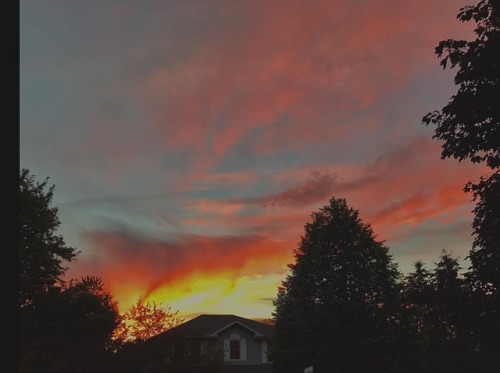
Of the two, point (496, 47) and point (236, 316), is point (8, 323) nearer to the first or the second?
point (496, 47)

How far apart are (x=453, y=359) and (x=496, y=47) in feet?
165

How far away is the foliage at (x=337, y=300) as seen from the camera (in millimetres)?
42562

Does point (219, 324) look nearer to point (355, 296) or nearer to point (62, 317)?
point (355, 296)

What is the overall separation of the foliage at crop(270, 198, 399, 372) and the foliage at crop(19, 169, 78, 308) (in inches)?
787

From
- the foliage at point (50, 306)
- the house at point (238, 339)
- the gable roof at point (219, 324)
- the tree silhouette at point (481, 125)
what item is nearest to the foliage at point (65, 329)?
the foliage at point (50, 306)

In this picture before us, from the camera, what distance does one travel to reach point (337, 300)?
44.2 metres

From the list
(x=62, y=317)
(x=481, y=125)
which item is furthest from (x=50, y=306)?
(x=481, y=125)

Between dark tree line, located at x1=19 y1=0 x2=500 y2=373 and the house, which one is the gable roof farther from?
dark tree line, located at x1=19 y1=0 x2=500 y2=373

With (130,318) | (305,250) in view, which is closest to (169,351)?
(130,318)

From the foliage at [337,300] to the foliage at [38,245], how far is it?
19991 mm

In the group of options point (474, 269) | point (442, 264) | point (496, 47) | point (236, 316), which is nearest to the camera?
point (496, 47)

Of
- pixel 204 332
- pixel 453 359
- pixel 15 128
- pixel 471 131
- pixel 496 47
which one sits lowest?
pixel 453 359

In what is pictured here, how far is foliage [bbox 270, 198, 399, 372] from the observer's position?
4256 centimetres

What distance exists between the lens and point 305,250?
1909 inches
